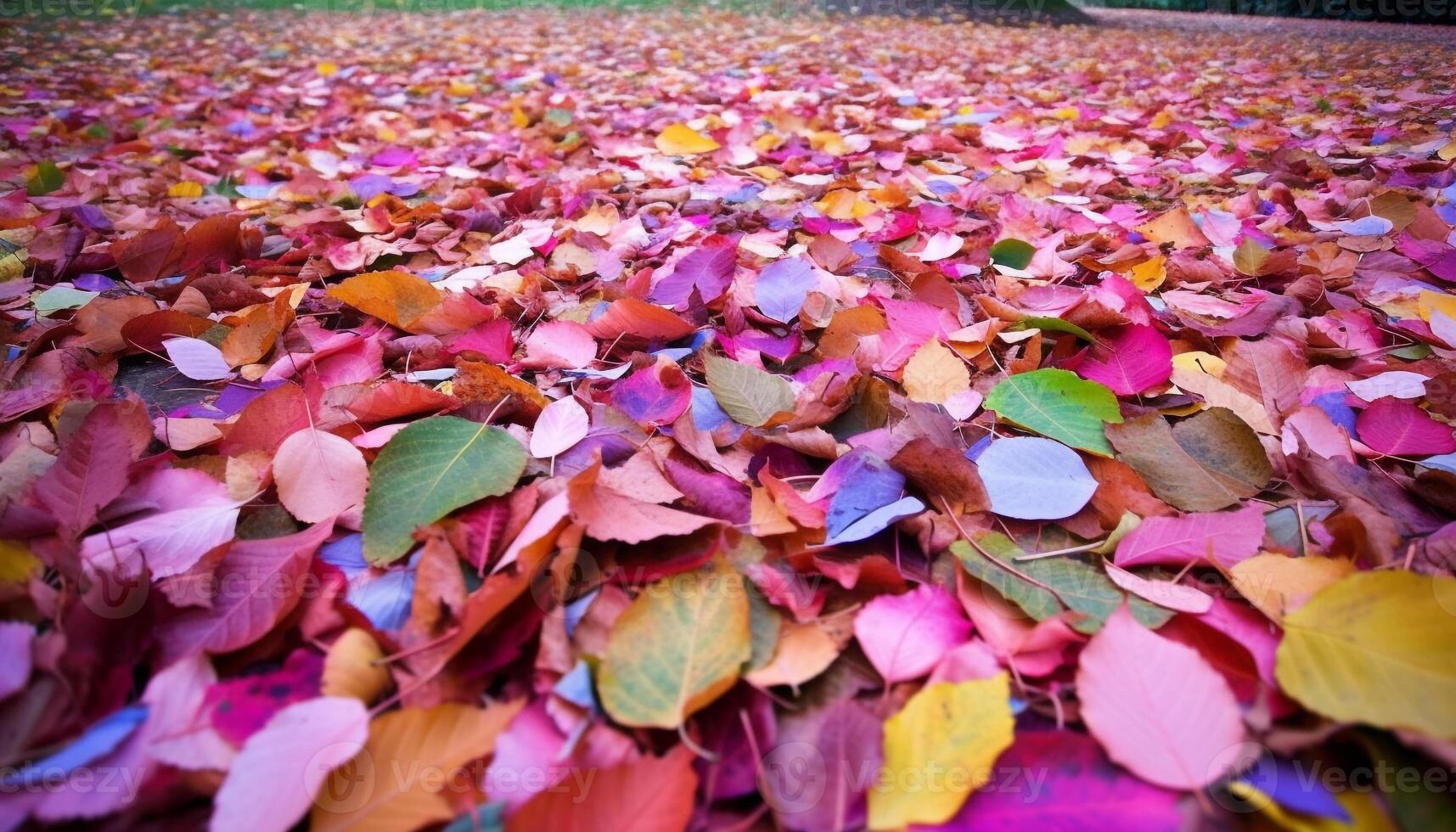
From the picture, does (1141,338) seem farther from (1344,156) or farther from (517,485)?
(1344,156)

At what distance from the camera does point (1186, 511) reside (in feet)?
2.17

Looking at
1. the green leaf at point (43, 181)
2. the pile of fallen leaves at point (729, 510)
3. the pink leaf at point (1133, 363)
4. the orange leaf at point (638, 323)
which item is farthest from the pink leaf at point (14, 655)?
the green leaf at point (43, 181)

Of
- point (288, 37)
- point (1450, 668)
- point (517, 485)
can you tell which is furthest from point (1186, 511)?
point (288, 37)

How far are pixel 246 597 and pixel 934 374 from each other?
724 mm

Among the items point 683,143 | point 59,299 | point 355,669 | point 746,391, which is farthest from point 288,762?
point 683,143

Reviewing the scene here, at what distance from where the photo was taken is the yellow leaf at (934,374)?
0.83 meters

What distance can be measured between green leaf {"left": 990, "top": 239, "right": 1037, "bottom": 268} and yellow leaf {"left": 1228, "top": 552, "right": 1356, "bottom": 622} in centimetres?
71

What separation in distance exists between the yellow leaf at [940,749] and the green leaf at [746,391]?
0.36 m

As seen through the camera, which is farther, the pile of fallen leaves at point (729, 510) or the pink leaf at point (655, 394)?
the pink leaf at point (655, 394)

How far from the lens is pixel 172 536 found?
0.60 meters

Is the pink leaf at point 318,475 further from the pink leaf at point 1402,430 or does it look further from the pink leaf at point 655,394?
the pink leaf at point 1402,430

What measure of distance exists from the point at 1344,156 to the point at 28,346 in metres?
2.69

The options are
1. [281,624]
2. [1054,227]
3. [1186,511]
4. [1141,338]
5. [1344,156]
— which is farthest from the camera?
[1344,156]

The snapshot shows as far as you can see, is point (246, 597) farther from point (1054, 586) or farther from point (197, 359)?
point (1054, 586)
